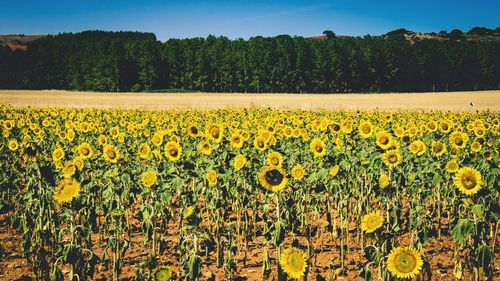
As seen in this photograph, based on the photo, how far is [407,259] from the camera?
2.96 meters

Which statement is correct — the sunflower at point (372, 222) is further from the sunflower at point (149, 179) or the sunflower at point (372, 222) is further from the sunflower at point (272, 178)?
the sunflower at point (149, 179)

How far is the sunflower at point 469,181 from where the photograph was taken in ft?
14.0

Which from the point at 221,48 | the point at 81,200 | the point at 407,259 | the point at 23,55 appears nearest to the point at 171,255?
the point at 81,200

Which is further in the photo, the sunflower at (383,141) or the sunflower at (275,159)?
the sunflower at (383,141)

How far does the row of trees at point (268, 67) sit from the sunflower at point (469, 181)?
78.2 metres

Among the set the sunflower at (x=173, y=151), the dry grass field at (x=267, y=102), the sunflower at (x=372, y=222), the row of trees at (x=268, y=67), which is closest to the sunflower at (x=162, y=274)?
the sunflower at (x=372, y=222)

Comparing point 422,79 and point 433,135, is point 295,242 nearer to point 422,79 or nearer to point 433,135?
point 433,135

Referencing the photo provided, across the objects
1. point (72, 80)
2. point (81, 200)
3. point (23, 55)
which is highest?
point (23, 55)

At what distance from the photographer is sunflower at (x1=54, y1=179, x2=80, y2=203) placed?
4.43 meters

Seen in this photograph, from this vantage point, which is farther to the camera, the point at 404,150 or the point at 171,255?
the point at 404,150

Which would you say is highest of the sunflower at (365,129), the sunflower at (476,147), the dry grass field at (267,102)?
the dry grass field at (267,102)

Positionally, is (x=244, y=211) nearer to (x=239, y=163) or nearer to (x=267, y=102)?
(x=239, y=163)

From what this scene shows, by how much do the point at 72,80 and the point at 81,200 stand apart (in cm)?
8788

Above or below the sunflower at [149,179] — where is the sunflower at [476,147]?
above
